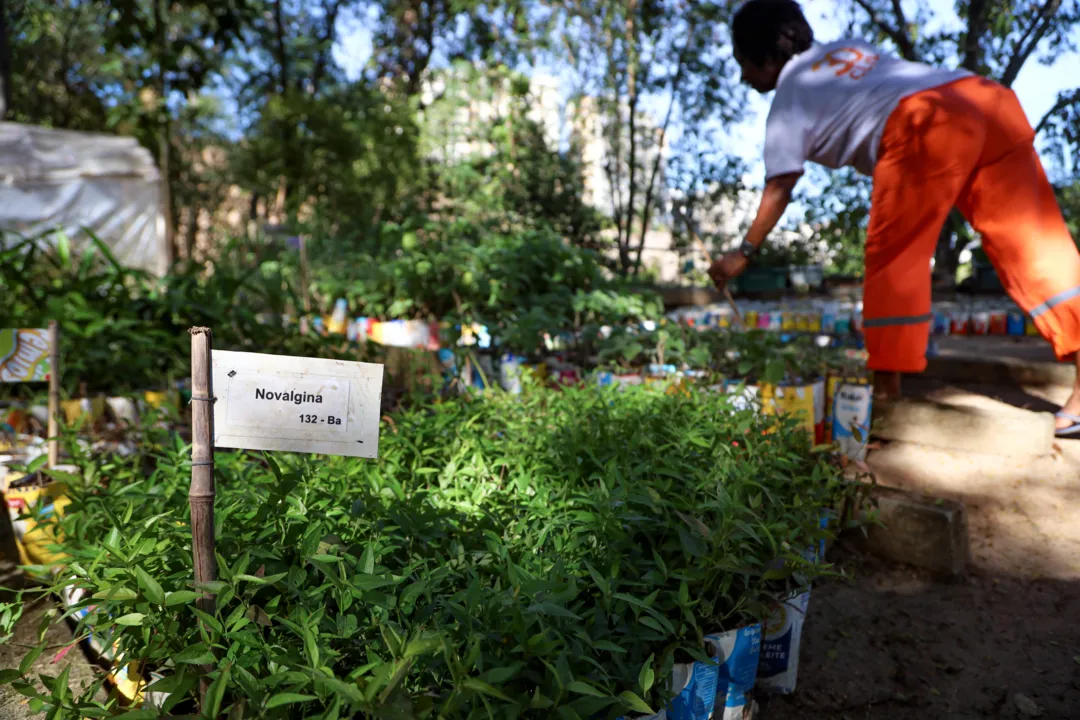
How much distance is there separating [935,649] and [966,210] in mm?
1597

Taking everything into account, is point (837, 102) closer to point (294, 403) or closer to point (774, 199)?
point (774, 199)

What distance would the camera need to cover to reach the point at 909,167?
8.28 ft

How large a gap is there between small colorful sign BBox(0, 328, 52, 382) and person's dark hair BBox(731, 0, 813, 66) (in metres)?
2.51

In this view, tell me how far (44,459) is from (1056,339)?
3014 mm

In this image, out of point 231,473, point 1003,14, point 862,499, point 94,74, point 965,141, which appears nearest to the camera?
point 231,473

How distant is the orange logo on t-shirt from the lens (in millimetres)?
2623

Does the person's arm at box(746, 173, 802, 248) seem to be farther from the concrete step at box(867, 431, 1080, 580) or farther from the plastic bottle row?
the plastic bottle row

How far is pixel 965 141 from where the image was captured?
2449mm

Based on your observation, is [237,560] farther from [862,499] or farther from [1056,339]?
[1056,339]

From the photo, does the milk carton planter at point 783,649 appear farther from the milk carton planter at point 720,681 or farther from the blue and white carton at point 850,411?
the blue and white carton at point 850,411

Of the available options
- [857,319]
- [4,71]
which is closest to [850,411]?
[857,319]

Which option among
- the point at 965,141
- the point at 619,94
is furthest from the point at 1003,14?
the point at 965,141

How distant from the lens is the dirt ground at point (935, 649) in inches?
63.5

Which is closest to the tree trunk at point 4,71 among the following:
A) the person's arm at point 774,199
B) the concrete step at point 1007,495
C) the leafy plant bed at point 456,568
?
the leafy plant bed at point 456,568
